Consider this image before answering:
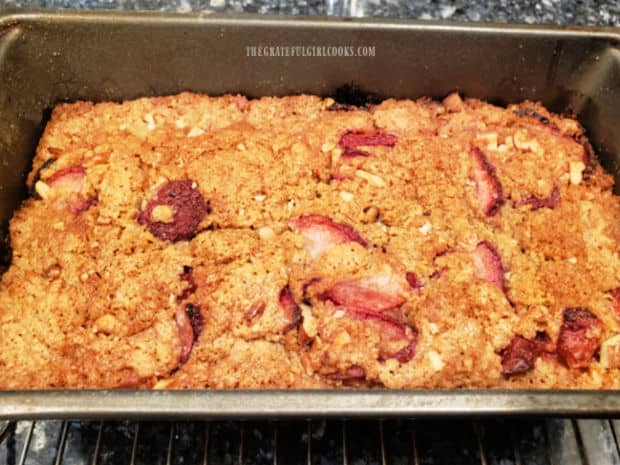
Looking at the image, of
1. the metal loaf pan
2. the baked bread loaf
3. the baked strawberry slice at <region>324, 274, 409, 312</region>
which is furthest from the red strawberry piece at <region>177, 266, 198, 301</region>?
the metal loaf pan

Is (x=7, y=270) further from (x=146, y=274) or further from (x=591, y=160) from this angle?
(x=591, y=160)

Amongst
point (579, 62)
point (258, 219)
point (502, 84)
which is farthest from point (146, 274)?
point (579, 62)

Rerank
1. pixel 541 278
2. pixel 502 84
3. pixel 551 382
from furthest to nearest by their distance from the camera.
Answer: pixel 502 84, pixel 541 278, pixel 551 382

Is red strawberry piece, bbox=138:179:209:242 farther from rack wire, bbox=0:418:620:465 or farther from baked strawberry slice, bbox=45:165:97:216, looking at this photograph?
rack wire, bbox=0:418:620:465

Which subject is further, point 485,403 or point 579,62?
point 579,62

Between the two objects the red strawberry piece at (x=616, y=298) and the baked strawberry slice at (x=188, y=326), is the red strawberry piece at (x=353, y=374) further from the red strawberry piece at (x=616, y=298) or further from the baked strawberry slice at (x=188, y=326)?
the red strawberry piece at (x=616, y=298)

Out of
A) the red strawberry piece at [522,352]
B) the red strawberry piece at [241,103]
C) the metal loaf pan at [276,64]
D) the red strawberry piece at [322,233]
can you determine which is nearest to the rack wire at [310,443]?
the red strawberry piece at [522,352]

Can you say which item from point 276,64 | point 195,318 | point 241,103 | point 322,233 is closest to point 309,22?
point 276,64
